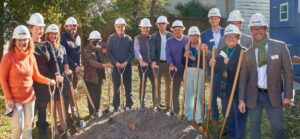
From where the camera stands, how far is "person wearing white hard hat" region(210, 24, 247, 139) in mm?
5816

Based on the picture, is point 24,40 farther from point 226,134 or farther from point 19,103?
point 226,134

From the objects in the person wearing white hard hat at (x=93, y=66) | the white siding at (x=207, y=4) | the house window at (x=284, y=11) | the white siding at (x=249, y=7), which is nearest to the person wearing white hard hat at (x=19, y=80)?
the person wearing white hard hat at (x=93, y=66)

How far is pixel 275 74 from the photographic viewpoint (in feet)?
16.6

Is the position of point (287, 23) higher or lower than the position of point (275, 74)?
higher

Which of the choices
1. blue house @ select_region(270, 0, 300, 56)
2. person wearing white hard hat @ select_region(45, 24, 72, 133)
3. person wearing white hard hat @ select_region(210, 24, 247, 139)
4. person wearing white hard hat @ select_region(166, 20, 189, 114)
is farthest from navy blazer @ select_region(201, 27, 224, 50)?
blue house @ select_region(270, 0, 300, 56)

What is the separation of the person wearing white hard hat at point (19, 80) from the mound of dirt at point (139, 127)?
34.2 inches

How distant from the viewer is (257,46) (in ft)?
16.8

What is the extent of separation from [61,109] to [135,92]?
187 inches

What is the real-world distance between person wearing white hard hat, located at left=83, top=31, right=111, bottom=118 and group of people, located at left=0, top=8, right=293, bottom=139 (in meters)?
0.02

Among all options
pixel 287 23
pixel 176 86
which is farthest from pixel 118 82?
pixel 287 23

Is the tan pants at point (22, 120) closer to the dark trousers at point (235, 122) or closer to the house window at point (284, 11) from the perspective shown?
the dark trousers at point (235, 122)

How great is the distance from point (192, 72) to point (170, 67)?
0.43 metres

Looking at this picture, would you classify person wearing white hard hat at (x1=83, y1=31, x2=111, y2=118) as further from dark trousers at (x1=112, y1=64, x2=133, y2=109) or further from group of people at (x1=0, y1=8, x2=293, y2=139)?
dark trousers at (x1=112, y1=64, x2=133, y2=109)

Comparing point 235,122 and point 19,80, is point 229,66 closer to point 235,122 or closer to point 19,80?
point 235,122
